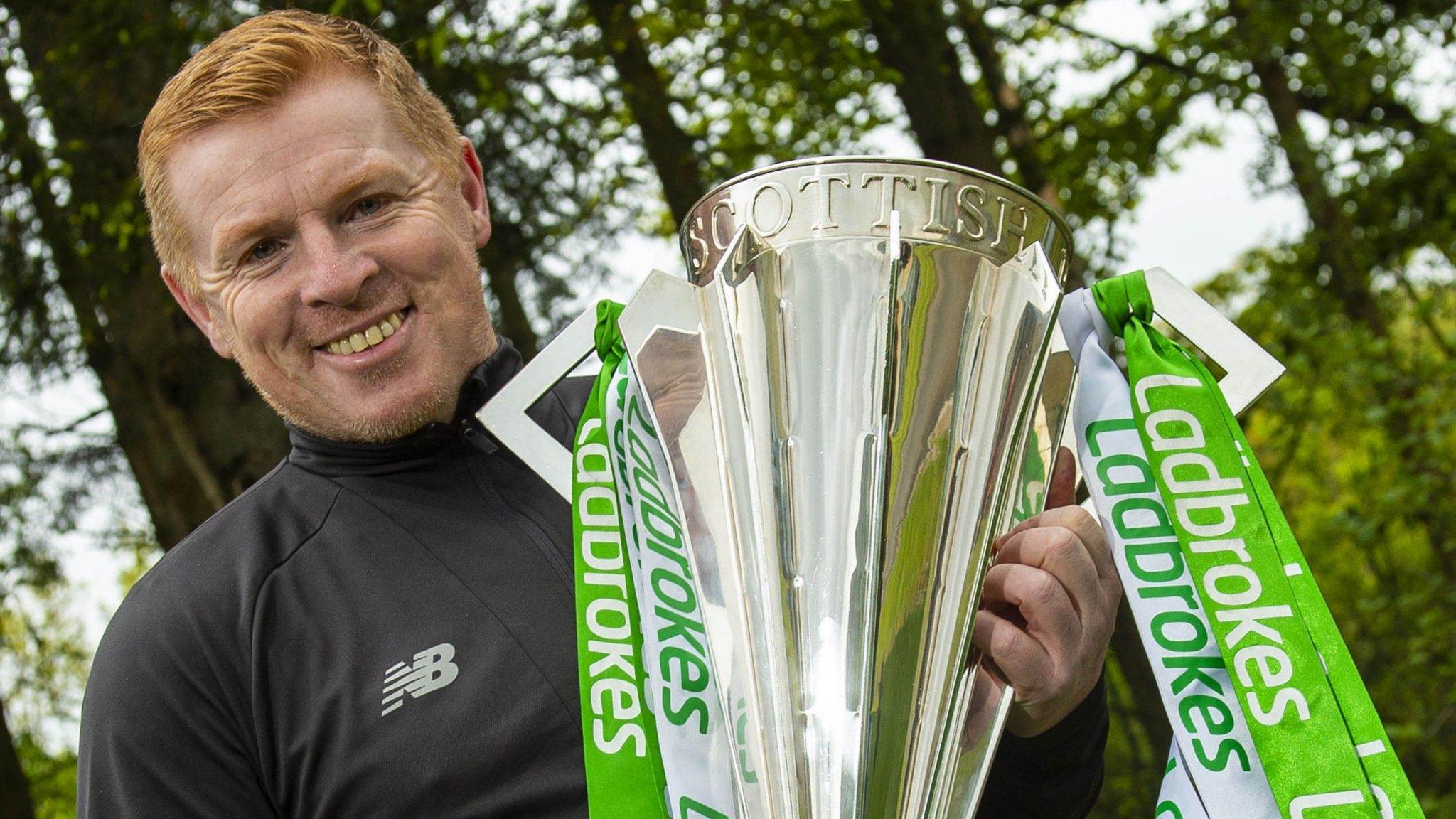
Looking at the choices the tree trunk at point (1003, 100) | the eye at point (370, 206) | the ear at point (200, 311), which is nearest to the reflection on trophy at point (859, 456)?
the eye at point (370, 206)

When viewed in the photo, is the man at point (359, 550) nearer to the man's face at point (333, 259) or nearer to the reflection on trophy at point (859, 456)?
the man's face at point (333, 259)

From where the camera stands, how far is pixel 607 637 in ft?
5.01

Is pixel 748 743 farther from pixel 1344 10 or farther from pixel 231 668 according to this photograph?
pixel 1344 10

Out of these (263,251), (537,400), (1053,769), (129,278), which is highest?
(129,278)

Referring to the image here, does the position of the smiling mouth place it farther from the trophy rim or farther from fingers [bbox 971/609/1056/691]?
fingers [bbox 971/609/1056/691]

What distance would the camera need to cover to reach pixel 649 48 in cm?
690

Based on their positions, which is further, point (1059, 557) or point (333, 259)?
point (333, 259)

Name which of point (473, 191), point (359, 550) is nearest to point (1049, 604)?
point (359, 550)

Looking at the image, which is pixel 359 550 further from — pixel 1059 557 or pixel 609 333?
pixel 1059 557

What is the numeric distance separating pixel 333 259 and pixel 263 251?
11cm

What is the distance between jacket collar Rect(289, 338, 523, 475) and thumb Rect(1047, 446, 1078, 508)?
2.40ft

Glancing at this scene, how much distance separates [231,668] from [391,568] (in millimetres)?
216

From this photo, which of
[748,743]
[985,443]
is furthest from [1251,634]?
[748,743]

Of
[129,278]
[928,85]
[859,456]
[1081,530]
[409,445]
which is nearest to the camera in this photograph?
[859,456]
